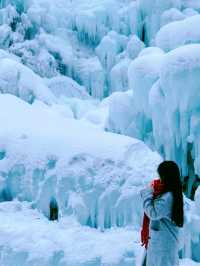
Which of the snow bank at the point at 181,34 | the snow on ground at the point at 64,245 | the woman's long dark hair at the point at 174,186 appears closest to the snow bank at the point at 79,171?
the snow on ground at the point at 64,245

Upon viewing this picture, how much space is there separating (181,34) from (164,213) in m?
9.40

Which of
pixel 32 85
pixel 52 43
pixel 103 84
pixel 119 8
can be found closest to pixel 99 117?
pixel 32 85

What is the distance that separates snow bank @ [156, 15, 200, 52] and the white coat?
890cm

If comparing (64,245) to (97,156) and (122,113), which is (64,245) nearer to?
(97,156)

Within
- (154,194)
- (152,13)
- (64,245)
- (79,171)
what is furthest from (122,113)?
(152,13)

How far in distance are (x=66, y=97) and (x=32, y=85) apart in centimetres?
480

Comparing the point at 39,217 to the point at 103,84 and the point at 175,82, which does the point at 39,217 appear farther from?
the point at 103,84

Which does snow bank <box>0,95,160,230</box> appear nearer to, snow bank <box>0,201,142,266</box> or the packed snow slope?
the packed snow slope

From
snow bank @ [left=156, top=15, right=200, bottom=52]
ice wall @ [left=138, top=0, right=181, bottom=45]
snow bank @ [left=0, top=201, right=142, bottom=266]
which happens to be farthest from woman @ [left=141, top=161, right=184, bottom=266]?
ice wall @ [left=138, top=0, right=181, bottom=45]

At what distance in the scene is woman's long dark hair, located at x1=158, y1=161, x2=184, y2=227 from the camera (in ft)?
10.7

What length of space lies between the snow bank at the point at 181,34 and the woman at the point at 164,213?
8.83 m

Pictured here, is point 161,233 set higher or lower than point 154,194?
lower

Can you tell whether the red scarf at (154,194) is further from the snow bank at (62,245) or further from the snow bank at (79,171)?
the snow bank at (79,171)

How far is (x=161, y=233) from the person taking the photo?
10.9 ft
